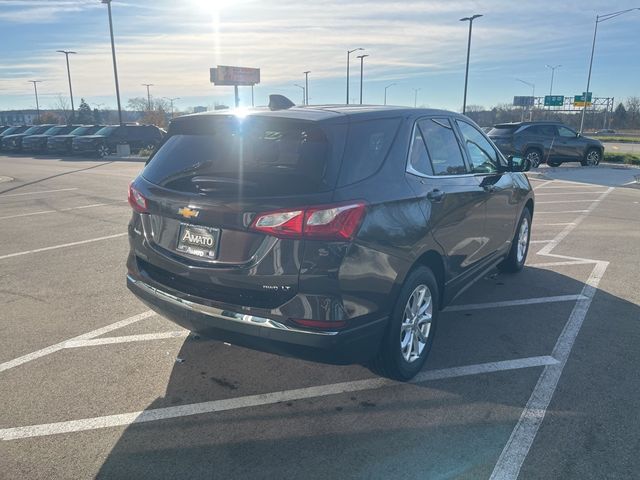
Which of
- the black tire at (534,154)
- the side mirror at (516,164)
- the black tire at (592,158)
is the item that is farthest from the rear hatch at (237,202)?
the black tire at (592,158)

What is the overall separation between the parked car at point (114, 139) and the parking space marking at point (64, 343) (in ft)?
82.4

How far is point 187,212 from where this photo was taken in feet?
10.2

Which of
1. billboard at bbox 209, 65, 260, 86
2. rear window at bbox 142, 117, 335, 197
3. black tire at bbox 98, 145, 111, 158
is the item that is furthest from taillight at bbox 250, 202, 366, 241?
billboard at bbox 209, 65, 260, 86

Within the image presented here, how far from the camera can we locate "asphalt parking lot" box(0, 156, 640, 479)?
109 inches

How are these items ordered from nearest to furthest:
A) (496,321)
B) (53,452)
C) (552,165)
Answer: (53,452)
(496,321)
(552,165)

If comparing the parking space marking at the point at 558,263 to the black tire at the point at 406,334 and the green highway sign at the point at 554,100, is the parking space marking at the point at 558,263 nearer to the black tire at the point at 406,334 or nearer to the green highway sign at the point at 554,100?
the black tire at the point at 406,334

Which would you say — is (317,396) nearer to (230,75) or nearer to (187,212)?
(187,212)

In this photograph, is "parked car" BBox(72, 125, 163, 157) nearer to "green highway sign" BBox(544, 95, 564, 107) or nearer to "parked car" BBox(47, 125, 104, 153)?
"parked car" BBox(47, 125, 104, 153)

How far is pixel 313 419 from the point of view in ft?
10.4

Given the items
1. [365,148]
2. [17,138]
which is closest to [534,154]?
[365,148]

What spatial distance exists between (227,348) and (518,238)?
3.64m

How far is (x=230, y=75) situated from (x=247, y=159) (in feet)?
203

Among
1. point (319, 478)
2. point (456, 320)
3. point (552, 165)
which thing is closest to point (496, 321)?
point (456, 320)

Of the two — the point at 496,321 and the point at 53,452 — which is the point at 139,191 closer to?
the point at 53,452
